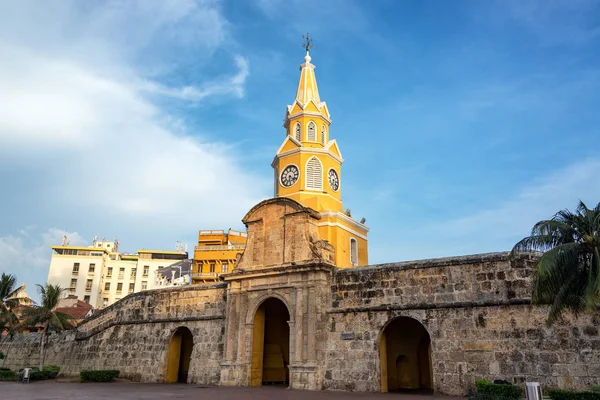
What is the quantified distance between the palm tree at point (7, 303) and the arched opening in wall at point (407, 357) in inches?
901

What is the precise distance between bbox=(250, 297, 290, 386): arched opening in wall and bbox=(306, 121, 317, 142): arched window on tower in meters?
10.5

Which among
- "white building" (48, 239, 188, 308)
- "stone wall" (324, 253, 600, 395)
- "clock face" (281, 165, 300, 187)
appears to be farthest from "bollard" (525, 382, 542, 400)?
"white building" (48, 239, 188, 308)

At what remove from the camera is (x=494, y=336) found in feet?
50.7

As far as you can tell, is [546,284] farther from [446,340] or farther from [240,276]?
[240,276]

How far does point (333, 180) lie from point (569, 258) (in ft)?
59.2

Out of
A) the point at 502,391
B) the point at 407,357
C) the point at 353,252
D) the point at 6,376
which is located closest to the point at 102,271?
the point at 6,376

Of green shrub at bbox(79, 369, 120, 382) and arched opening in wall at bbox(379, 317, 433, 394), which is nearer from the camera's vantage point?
arched opening in wall at bbox(379, 317, 433, 394)

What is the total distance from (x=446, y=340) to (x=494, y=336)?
1582mm

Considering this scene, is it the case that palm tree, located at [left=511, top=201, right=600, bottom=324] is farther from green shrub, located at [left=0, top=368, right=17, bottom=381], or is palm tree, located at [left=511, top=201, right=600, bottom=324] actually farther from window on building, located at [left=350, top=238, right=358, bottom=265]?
green shrub, located at [left=0, top=368, right=17, bottom=381]

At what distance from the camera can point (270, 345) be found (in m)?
23.1

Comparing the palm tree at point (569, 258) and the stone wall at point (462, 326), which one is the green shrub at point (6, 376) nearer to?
the stone wall at point (462, 326)

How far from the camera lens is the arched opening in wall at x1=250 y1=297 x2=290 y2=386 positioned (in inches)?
816

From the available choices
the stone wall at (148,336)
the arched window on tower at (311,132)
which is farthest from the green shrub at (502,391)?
the arched window on tower at (311,132)

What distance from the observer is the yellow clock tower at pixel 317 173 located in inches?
1027
